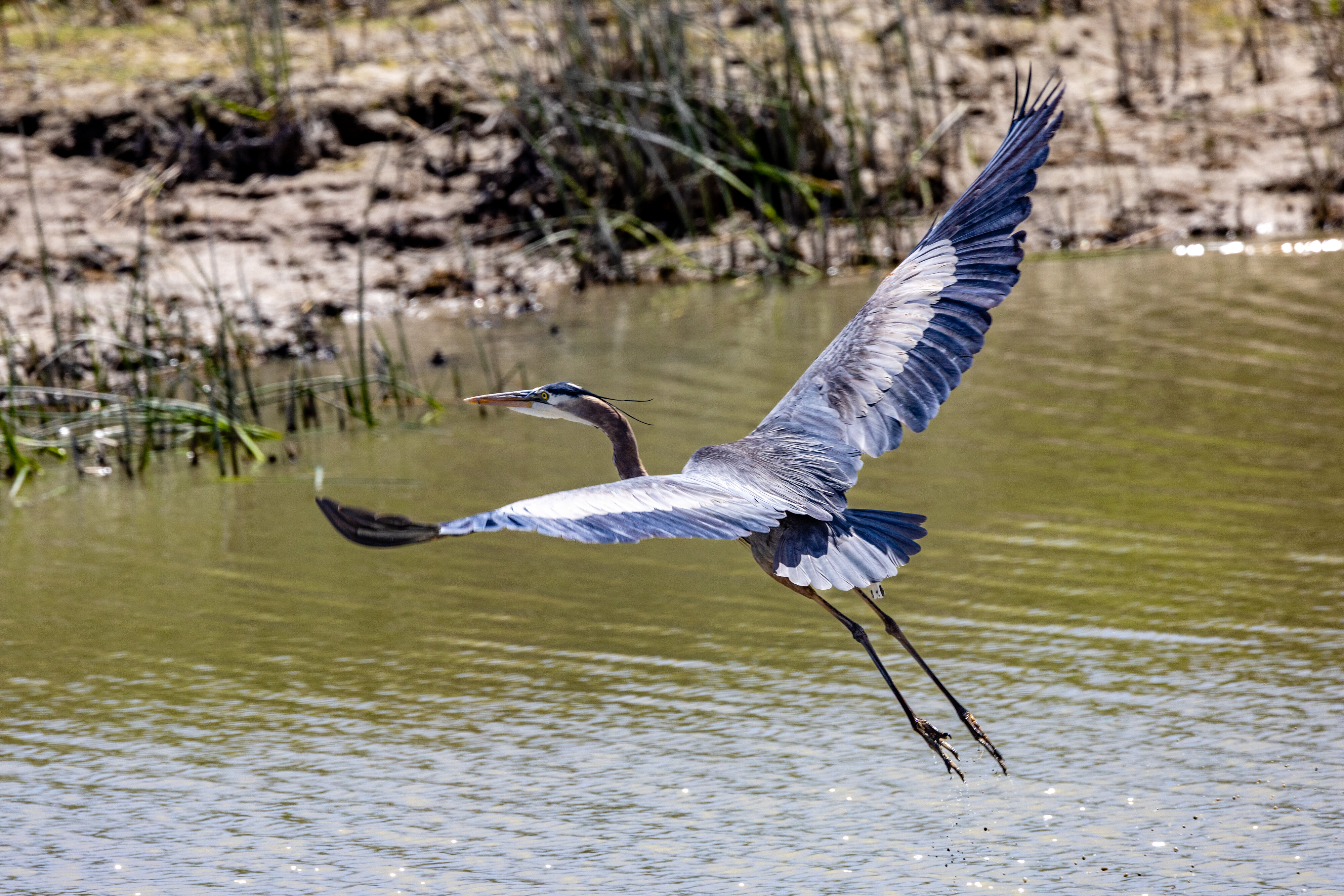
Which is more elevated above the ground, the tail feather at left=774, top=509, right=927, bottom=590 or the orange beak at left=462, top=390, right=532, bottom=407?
the orange beak at left=462, top=390, right=532, bottom=407

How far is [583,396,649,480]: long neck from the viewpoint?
4434 millimetres

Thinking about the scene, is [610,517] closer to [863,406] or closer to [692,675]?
[863,406]

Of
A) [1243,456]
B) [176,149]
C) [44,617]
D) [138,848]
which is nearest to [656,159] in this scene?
[176,149]

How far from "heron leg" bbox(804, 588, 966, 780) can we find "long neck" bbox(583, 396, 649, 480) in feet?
1.99

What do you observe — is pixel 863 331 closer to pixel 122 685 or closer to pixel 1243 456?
pixel 122 685

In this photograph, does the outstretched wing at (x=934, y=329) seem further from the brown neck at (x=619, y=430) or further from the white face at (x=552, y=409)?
the white face at (x=552, y=409)

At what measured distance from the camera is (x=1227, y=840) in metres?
3.92

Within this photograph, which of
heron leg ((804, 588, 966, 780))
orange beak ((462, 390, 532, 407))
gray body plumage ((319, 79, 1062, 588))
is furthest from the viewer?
orange beak ((462, 390, 532, 407))

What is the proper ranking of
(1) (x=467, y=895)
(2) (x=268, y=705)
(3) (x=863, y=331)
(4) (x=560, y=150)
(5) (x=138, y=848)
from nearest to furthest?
(1) (x=467, y=895) → (5) (x=138, y=848) → (3) (x=863, y=331) → (2) (x=268, y=705) → (4) (x=560, y=150)

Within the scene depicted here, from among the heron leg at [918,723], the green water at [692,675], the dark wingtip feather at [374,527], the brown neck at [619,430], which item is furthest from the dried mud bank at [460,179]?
the dark wingtip feather at [374,527]

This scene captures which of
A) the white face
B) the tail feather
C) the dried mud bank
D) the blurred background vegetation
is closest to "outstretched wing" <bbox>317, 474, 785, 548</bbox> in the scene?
the tail feather

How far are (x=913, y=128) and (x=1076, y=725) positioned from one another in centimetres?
993

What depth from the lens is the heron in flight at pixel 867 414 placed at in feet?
12.6

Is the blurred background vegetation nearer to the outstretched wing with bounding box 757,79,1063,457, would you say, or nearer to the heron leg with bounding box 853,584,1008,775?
the outstretched wing with bounding box 757,79,1063,457
